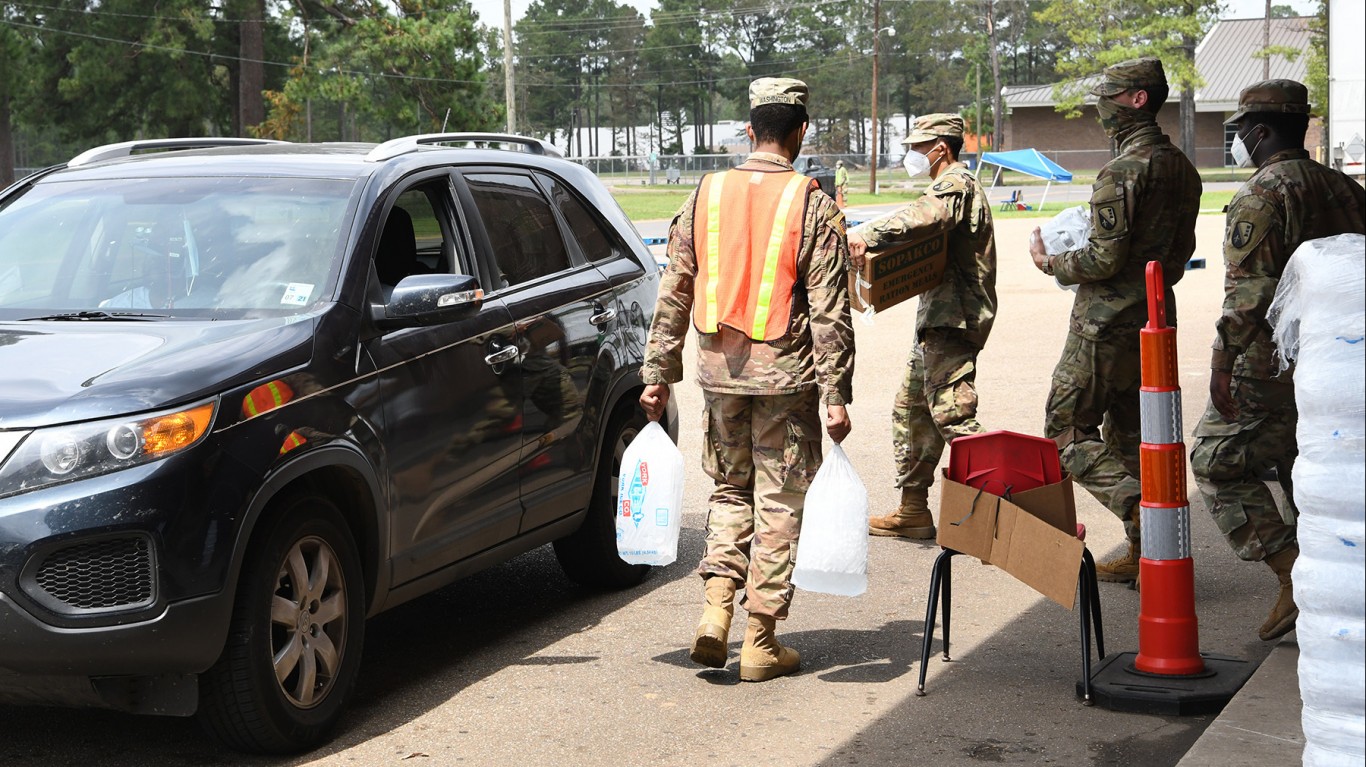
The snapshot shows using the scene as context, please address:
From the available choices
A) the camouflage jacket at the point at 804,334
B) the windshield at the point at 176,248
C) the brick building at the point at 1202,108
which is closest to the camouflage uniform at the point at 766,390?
the camouflage jacket at the point at 804,334

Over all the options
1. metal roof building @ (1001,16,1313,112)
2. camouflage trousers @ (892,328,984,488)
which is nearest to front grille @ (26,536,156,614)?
camouflage trousers @ (892,328,984,488)

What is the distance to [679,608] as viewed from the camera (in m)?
6.72

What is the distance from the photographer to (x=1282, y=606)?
5934 millimetres

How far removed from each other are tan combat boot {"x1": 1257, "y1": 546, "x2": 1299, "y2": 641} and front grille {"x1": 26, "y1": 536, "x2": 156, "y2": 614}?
4020 mm

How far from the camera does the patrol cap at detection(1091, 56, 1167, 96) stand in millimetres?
6730

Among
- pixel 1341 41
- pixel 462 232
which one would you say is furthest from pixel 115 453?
pixel 1341 41

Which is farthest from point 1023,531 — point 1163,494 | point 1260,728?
point 1260,728

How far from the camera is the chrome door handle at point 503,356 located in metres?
5.77

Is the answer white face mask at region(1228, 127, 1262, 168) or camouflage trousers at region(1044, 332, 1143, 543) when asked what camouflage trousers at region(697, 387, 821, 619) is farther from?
white face mask at region(1228, 127, 1262, 168)

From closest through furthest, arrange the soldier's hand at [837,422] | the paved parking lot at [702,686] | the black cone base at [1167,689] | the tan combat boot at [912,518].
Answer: the paved parking lot at [702,686]
the black cone base at [1167,689]
the soldier's hand at [837,422]
the tan combat boot at [912,518]

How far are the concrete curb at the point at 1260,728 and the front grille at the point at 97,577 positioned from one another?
2.87 m

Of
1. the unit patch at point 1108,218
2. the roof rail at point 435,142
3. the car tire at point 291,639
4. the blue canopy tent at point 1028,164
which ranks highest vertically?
the blue canopy tent at point 1028,164

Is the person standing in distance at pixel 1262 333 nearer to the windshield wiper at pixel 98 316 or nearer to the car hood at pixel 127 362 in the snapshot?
the car hood at pixel 127 362

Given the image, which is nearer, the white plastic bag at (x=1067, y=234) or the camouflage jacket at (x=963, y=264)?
the white plastic bag at (x=1067, y=234)
